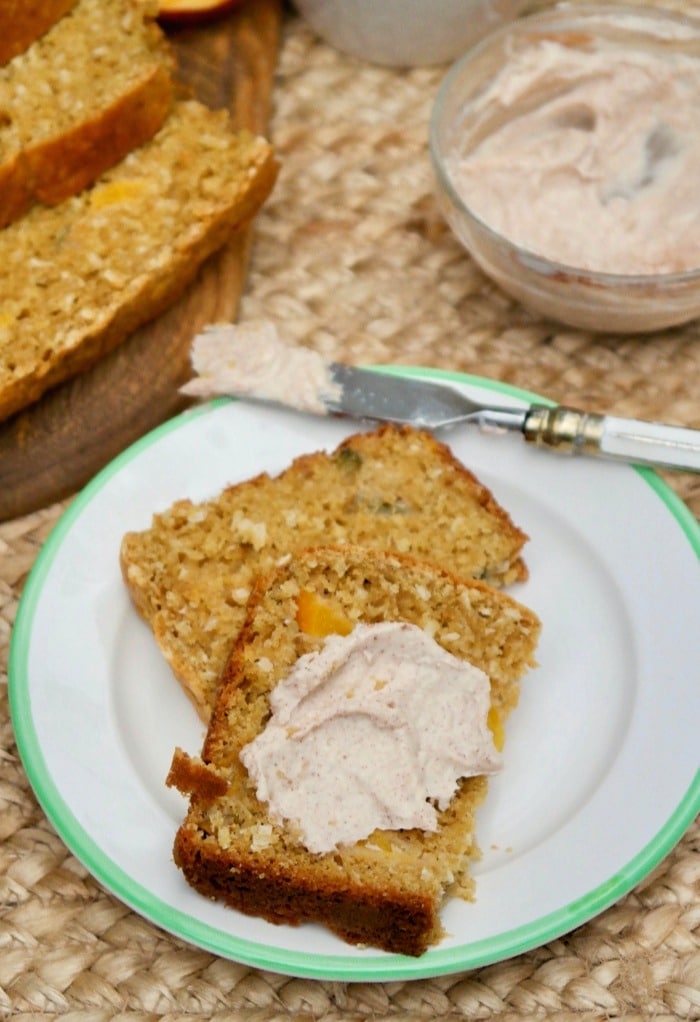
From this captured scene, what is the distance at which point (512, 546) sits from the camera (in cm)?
225

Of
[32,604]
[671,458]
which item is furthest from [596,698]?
[32,604]

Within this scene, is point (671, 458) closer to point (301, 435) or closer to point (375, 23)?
point (301, 435)

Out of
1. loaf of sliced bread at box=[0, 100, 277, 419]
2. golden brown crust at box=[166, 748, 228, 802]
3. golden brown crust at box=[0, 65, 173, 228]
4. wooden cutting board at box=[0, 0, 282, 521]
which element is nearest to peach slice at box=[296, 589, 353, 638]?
golden brown crust at box=[166, 748, 228, 802]

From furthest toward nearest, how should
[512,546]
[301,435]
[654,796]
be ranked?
1. [301,435]
2. [512,546]
3. [654,796]

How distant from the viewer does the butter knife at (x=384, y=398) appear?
2.31 m

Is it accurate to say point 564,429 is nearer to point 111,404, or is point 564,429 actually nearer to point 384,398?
point 384,398

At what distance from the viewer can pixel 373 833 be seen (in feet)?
6.08

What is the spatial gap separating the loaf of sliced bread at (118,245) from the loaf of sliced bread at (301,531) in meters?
0.46

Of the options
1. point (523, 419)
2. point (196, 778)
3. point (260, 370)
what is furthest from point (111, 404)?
point (196, 778)

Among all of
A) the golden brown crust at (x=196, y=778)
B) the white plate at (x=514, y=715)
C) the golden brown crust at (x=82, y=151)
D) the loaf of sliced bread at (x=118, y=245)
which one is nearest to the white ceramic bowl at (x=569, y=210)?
the white plate at (x=514, y=715)

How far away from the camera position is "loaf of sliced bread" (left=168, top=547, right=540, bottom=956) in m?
1.80

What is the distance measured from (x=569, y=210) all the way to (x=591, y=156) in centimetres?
17

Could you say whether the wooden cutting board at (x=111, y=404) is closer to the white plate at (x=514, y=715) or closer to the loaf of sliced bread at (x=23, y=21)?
the white plate at (x=514, y=715)

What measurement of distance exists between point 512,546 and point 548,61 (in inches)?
52.8
